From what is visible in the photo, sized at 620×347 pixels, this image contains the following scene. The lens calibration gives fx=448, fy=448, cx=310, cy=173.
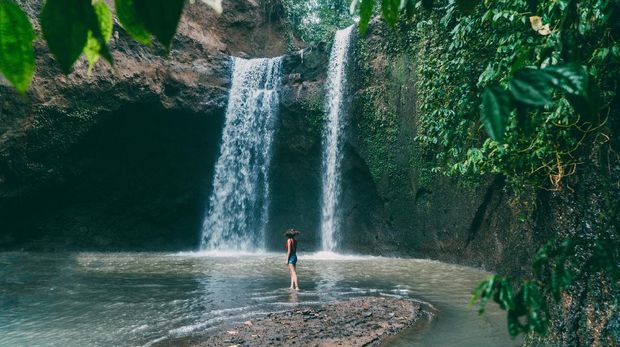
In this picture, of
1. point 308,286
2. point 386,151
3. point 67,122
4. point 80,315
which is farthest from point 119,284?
point 386,151

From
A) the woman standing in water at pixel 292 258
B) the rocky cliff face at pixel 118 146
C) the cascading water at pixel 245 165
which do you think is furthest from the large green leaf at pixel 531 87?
the cascading water at pixel 245 165

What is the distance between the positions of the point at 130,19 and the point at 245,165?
17205mm

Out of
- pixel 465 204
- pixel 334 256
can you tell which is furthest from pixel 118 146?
pixel 465 204

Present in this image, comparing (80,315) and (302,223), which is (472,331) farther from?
(302,223)

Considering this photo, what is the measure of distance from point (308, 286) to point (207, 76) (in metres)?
10.7

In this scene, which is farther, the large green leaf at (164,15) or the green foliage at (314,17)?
the green foliage at (314,17)

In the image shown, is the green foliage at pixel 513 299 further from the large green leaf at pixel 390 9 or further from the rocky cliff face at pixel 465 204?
the rocky cliff face at pixel 465 204

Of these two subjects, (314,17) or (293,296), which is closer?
(293,296)

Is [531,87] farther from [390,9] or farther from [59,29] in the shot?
[59,29]

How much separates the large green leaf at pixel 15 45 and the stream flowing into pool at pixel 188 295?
5.25 metres

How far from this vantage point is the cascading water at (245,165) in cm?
1734

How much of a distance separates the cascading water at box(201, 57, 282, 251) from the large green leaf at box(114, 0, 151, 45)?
1679 cm

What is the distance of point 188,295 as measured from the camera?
7.68 metres

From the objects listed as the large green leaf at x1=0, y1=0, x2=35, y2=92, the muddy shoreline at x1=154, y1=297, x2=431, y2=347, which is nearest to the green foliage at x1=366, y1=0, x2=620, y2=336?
the large green leaf at x1=0, y1=0, x2=35, y2=92
